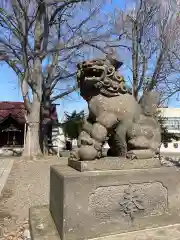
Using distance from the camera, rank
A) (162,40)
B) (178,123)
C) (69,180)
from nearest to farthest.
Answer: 1. (69,180)
2. (162,40)
3. (178,123)

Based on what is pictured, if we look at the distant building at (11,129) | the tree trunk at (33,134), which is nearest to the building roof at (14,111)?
the distant building at (11,129)

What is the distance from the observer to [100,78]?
2.89 m

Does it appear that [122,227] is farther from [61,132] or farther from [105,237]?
[61,132]

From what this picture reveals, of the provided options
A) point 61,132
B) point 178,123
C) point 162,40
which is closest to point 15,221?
point 162,40

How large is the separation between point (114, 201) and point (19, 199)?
409 cm

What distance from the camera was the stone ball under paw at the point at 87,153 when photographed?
106 inches

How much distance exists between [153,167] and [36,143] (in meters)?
12.5

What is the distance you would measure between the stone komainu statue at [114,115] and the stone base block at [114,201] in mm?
277

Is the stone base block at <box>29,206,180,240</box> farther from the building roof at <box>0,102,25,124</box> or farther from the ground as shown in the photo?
the building roof at <box>0,102,25,124</box>

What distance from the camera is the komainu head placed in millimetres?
2883

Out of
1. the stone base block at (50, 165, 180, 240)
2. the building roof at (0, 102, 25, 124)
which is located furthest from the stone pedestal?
the building roof at (0, 102, 25, 124)

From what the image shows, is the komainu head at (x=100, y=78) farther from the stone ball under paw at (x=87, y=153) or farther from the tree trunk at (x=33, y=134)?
the tree trunk at (x=33, y=134)

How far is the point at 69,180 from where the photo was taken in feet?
7.91

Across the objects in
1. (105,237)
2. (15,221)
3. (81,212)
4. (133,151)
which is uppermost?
(133,151)
